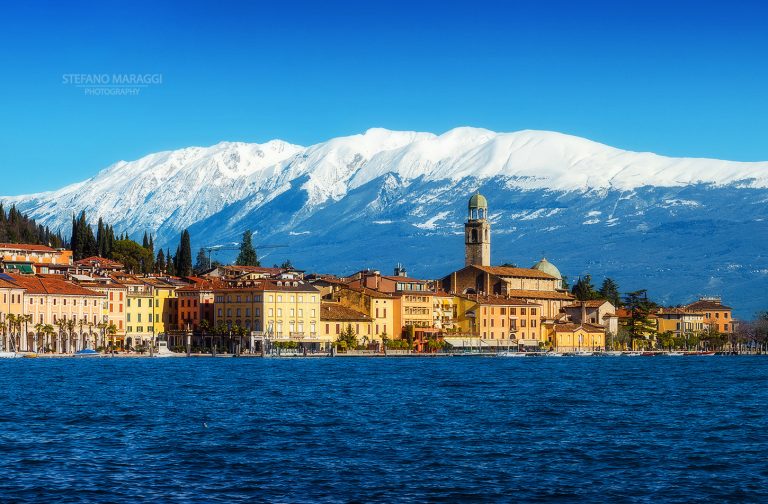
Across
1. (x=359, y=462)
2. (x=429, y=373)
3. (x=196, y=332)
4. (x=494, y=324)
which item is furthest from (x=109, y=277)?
(x=359, y=462)

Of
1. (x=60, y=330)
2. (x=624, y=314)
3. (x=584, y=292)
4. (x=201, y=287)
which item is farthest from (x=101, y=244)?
(x=624, y=314)

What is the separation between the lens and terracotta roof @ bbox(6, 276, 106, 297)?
118875 mm

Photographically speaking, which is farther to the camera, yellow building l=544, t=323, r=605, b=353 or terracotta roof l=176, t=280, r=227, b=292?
yellow building l=544, t=323, r=605, b=353

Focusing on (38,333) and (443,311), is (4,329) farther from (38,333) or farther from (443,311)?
(443,311)

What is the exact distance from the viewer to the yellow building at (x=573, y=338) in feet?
506

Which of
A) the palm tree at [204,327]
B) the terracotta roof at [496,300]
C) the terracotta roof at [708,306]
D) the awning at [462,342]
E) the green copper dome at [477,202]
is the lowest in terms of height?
the awning at [462,342]

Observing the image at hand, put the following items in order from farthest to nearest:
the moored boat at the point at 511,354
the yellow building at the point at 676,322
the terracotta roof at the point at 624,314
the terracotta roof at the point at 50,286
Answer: the yellow building at the point at 676,322 → the terracotta roof at the point at 624,314 → the moored boat at the point at 511,354 → the terracotta roof at the point at 50,286

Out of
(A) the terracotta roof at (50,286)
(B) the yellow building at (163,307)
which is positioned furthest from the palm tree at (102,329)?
(B) the yellow building at (163,307)

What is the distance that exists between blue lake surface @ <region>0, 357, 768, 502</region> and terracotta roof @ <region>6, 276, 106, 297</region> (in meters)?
44.9

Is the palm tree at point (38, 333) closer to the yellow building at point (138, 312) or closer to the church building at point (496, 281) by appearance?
the yellow building at point (138, 312)

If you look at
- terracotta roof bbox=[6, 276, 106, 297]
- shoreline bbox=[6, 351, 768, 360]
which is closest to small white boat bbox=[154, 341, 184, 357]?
shoreline bbox=[6, 351, 768, 360]

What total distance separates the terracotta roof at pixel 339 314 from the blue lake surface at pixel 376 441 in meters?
59.1

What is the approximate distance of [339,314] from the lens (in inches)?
5344

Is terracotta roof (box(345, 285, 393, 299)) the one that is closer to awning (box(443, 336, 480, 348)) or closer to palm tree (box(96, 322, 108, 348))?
awning (box(443, 336, 480, 348))
